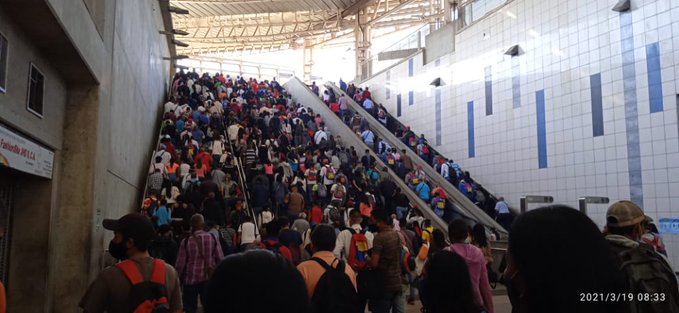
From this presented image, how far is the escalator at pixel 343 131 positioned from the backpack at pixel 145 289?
39.0 feet

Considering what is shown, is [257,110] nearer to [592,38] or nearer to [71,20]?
[592,38]

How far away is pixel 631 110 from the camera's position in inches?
547

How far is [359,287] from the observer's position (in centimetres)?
593

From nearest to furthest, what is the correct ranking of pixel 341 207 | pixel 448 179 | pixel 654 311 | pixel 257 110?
pixel 654 311 < pixel 341 207 < pixel 448 179 < pixel 257 110

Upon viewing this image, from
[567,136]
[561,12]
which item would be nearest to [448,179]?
[567,136]

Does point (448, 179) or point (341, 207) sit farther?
point (448, 179)

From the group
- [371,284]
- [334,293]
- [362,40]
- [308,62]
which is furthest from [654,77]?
[308,62]

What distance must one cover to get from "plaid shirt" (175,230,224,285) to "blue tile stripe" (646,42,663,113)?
11392mm

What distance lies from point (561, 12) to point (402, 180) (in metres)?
7.06

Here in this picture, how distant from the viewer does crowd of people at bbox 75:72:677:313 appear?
191 cm

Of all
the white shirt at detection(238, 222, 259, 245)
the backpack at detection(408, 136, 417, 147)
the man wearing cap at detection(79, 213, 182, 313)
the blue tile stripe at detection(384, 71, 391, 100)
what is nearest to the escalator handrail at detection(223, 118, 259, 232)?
the white shirt at detection(238, 222, 259, 245)

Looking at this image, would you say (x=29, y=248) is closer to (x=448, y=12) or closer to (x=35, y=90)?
(x=35, y=90)

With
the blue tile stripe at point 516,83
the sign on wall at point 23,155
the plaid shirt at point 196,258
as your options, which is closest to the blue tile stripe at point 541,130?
the blue tile stripe at point 516,83

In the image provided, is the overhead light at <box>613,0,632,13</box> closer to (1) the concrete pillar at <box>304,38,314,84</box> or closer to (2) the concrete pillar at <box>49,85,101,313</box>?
(2) the concrete pillar at <box>49,85,101,313</box>
